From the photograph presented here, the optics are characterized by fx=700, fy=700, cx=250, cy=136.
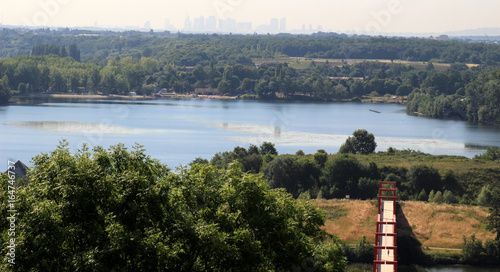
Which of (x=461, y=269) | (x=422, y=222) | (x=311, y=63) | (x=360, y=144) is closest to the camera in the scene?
(x=461, y=269)

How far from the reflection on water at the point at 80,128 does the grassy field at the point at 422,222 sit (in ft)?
88.0

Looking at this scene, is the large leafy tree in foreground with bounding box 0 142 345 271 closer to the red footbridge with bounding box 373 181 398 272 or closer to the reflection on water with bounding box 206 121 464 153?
the red footbridge with bounding box 373 181 398 272

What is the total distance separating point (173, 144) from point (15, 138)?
32.2ft

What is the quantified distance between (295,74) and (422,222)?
79332 mm

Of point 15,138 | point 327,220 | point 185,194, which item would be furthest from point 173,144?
point 185,194

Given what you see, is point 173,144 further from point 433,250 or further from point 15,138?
point 433,250

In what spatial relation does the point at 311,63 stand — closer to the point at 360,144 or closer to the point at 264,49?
the point at 264,49

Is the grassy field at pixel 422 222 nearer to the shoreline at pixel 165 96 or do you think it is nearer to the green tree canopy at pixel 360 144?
the green tree canopy at pixel 360 144

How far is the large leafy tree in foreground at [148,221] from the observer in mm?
8477

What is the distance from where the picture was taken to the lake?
1665 inches

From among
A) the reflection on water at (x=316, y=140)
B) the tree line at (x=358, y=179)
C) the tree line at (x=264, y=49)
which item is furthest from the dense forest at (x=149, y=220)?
Answer: the tree line at (x=264, y=49)

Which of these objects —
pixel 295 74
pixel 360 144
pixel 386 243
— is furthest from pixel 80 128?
pixel 295 74

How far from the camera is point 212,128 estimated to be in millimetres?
52750

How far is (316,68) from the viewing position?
109250mm
